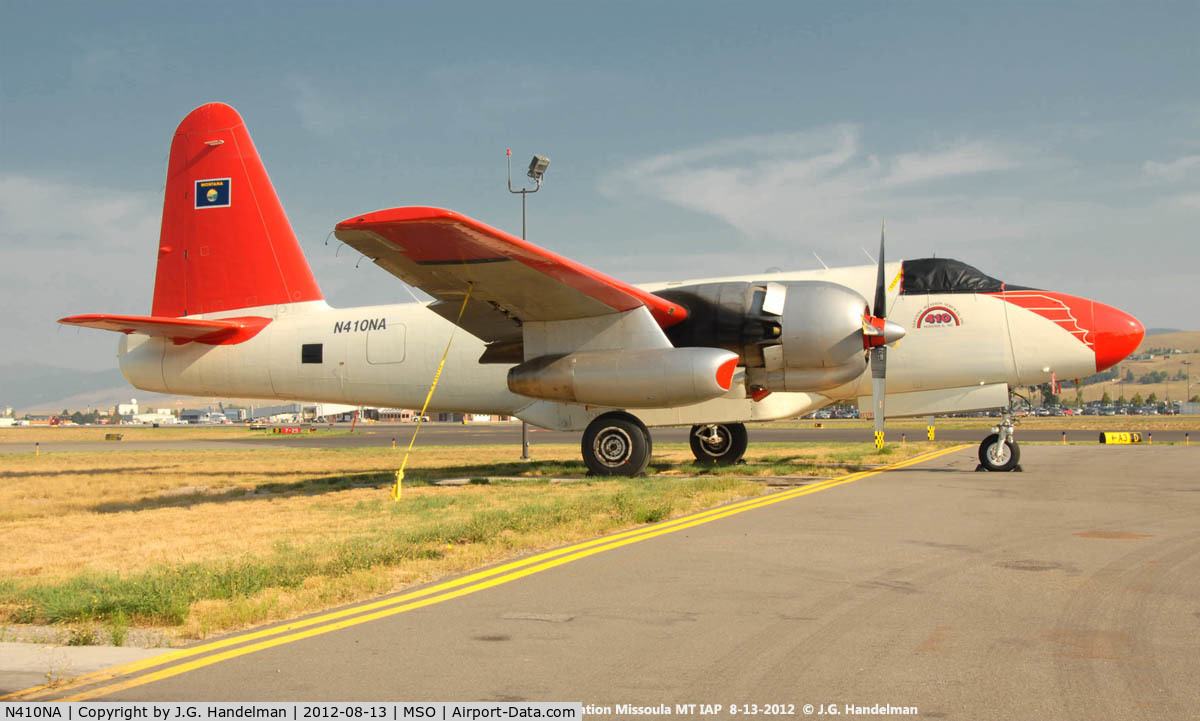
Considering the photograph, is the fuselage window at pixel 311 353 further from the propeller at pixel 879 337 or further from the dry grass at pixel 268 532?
the propeller at pixel 879 337

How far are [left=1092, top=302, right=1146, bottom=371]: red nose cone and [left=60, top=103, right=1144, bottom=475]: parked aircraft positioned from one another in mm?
42

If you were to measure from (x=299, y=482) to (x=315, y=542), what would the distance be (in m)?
9.20

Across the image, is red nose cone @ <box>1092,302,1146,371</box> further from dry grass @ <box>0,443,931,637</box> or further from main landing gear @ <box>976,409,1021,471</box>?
dry grass @ <box>0,443,931,637</box>

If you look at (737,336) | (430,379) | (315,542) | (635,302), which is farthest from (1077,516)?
(430,379)

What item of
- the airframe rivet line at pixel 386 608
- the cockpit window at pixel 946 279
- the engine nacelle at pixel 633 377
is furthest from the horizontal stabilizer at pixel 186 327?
the cockpit window at pixel 946 279

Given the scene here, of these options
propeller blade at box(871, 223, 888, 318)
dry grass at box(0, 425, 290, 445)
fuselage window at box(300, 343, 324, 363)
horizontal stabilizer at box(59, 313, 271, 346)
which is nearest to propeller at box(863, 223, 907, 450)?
propeller blade at box(871, 223, 888, 318)

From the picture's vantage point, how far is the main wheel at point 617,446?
51.6ft

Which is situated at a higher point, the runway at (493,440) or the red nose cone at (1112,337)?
the red nose cone at (1112,337)

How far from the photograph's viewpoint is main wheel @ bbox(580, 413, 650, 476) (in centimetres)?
1572

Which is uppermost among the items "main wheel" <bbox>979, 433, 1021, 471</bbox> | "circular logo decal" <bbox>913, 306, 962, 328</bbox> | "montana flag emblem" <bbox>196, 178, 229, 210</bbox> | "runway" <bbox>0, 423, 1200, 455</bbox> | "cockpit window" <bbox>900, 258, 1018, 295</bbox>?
"montana flag emblem" <bbox>196, 178, 229, 210</bbox>

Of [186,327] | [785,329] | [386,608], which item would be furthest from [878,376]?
[186,327]

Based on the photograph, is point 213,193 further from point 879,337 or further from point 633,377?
point 879,337

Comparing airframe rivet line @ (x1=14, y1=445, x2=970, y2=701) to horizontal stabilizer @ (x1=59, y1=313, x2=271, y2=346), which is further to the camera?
horizontal stabilizer @ (x1=59, y1=313, x2=271, y2=346)

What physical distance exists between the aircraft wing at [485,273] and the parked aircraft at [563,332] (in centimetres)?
4
